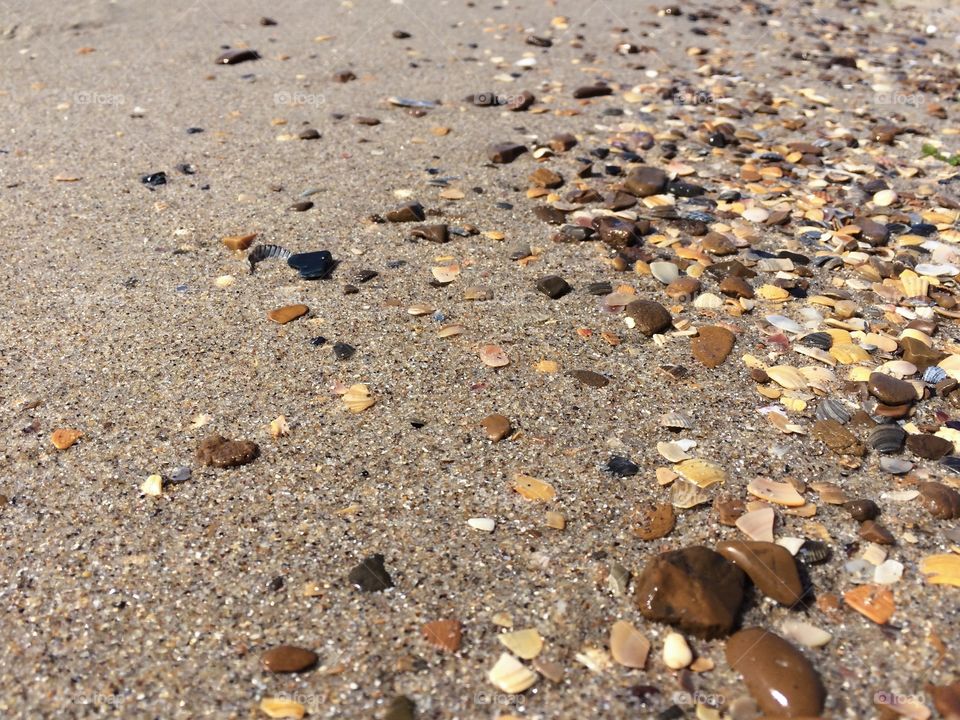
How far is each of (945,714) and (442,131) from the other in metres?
3.75

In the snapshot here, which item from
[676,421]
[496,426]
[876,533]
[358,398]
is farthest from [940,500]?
[358,398]

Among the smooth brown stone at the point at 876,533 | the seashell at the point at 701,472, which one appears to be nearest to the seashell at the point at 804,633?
the smooth brown stone at the point at 876,533

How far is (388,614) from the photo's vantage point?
2018 millimetres

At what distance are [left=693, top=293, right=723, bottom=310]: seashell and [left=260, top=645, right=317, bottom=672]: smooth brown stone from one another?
6.55ft

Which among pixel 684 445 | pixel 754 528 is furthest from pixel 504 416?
pixel 754 528

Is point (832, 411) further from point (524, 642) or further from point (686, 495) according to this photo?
point (524, 642)

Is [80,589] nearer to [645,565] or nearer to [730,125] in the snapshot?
[645,565]

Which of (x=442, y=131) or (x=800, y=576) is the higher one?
(x=442, y=131)

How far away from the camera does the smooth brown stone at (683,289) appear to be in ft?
10.9

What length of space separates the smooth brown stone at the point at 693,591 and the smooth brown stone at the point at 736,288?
144cm

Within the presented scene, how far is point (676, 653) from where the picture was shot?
193 cm

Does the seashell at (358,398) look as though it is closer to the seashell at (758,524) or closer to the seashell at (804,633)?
the seashell at (758,524)

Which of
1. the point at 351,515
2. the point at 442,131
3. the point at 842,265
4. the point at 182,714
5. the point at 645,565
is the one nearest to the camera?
the point at 182,714

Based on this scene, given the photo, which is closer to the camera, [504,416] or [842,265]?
[504,416]
